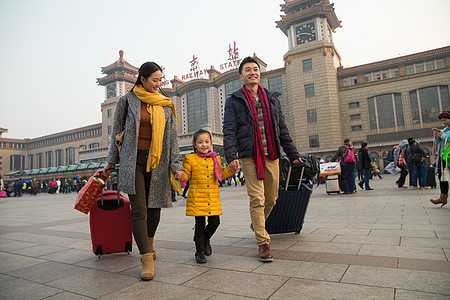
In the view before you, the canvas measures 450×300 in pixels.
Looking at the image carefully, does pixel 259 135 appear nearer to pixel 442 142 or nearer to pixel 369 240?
pixel 369 240

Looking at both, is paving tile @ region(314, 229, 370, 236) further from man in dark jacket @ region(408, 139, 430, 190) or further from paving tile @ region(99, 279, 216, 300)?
man in dark jacket @ region(408, 139, 430, 190)

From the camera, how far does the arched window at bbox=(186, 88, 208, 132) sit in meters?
53.8

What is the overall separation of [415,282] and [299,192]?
176 cm

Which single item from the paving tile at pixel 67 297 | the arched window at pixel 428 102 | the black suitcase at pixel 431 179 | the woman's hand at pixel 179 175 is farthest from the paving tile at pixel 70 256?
the arched window at pixel 428 102

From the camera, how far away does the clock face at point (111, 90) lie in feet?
231

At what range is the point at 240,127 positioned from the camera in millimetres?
3086

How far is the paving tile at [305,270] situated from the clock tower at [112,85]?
68.3 m

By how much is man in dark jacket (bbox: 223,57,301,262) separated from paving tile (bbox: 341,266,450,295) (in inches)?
33.5

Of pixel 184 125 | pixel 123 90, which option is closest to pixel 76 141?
pixel 123 90

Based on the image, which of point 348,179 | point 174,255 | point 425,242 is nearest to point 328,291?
point 174,255

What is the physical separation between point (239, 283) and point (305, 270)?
56 centimetres

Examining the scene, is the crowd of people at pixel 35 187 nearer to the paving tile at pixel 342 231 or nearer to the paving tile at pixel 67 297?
the paving tile at pixel 342 231

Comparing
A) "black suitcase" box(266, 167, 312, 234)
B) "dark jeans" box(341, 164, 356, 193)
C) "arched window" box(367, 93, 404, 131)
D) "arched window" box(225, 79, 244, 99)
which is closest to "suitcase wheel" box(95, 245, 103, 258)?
"black suitcase" box(266, 167, 312, 234)

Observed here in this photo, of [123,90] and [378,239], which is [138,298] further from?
[123,90]
